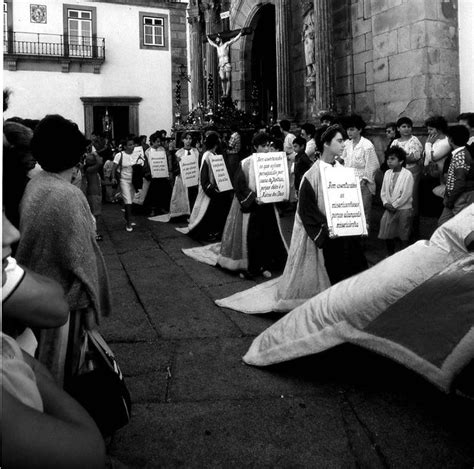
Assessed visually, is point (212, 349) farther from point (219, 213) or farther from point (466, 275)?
point (219, 213)

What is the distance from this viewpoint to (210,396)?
10.1 feet

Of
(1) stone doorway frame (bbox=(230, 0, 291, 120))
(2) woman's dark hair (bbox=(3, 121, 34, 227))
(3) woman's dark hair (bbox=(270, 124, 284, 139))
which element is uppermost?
(1) stone doorway frame (bbox=(230, 0, 291, 120))

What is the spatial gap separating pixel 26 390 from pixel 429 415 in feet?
7.72

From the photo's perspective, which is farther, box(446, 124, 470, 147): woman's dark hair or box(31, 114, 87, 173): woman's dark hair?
box(446, 124, 470, 147): woman's dark hair

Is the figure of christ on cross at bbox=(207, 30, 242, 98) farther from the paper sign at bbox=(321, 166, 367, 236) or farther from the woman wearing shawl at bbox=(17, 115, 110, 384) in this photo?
the woman wearing shawl at bbox=(17, 115, 110, 384)

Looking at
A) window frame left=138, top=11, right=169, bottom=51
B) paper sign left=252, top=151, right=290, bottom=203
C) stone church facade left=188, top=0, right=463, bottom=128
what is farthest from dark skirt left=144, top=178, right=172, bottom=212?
window frame left=138, top=11, right=169, bottom=51

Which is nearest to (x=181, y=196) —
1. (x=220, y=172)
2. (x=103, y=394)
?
(x=220, y=172)

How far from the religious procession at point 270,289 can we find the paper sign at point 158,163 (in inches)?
1.8

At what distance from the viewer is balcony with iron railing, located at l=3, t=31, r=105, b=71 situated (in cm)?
2280

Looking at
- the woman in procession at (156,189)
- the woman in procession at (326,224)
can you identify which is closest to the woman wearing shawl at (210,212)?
the woman in procession at (156,189)

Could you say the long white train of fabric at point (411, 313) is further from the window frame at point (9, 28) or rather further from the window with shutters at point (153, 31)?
the window with shutters at point (153, 31)

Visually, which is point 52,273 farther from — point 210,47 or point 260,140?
point 210,47

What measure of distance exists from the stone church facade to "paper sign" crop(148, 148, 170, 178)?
10.7 feet

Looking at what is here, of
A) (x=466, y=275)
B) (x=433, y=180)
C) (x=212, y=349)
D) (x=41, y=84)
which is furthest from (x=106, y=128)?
(x=466, y=275)
